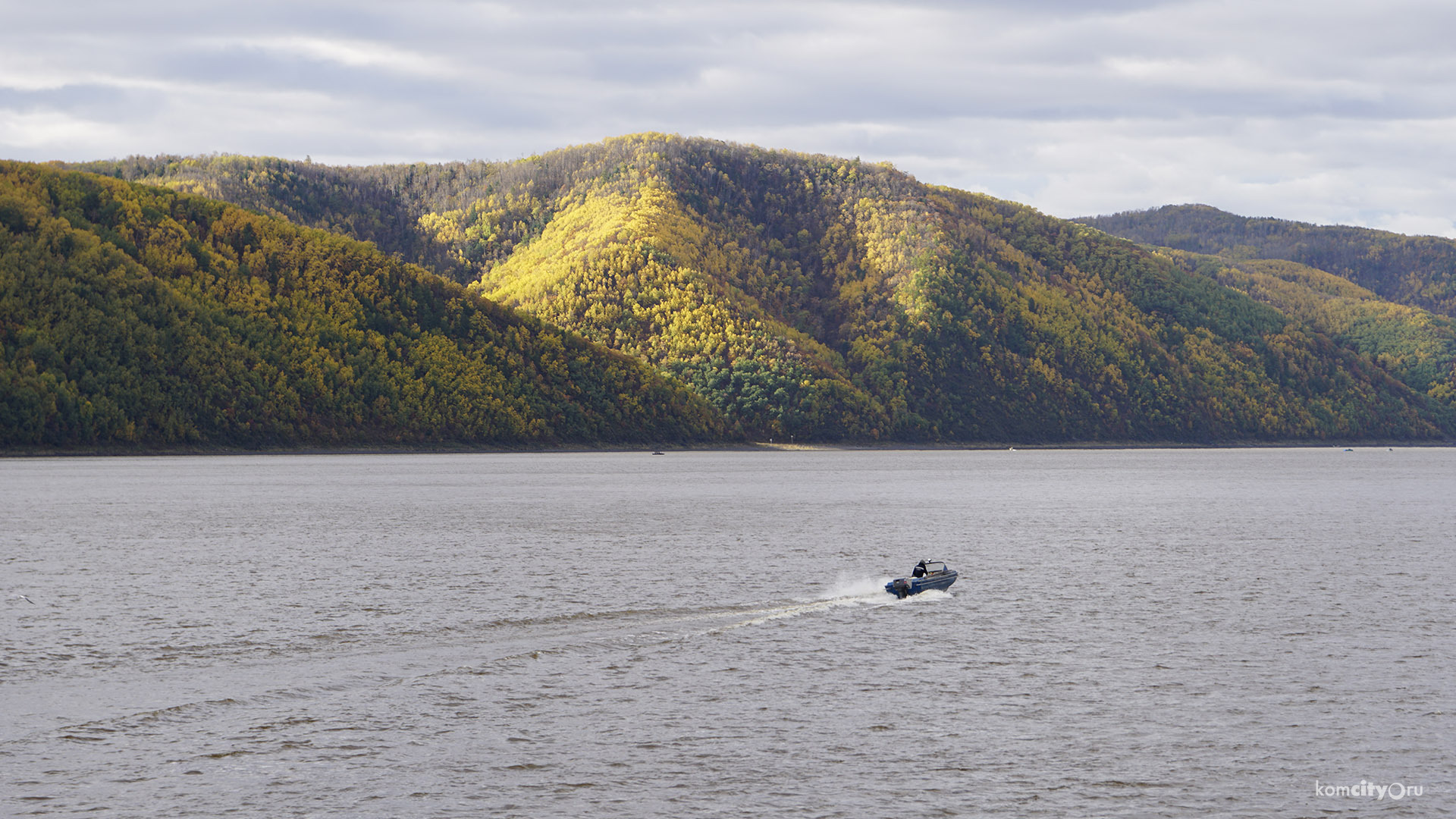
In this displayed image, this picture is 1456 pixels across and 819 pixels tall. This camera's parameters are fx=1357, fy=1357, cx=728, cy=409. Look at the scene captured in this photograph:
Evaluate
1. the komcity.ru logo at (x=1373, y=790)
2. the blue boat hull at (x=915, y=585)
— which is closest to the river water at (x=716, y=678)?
the komcity.ru logo at (x=1373, y=790)

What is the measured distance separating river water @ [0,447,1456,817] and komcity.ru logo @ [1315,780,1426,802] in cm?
11

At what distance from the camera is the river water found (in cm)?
2709

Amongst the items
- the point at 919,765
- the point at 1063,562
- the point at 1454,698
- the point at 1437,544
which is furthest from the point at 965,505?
the point at 919,765

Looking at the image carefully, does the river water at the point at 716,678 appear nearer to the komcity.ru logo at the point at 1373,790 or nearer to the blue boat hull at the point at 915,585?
the komcity.ru logo at the point at 1373,790

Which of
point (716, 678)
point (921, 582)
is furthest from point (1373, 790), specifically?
point (921, 582)

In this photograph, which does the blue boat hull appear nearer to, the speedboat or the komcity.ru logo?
the speedboat

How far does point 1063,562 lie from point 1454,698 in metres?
37.9

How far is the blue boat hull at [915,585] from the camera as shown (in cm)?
5662

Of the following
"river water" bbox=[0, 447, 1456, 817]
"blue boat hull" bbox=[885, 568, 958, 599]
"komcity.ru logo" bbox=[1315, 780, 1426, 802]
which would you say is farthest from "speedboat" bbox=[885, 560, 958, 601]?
"komcity.ru logo" bbox=[1315, 780, 1426, 802]

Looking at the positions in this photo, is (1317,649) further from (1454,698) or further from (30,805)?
(30,805)

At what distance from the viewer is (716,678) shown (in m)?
38.3

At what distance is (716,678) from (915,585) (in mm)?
20206

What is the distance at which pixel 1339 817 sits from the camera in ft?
82.8

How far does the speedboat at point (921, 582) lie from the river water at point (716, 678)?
2.41 ft
